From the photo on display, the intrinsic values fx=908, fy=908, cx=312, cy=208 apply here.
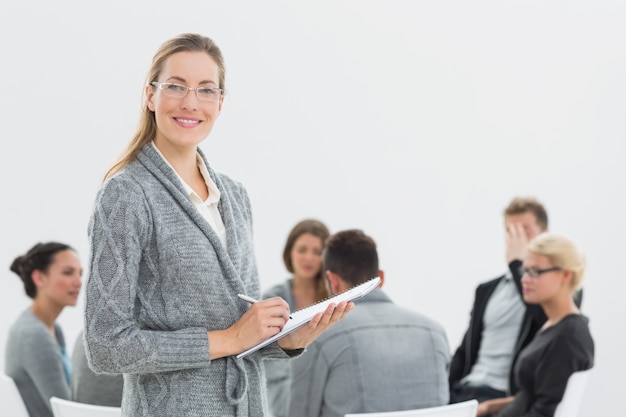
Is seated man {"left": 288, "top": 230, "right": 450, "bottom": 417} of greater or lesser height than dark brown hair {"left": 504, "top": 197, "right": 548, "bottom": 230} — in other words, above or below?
below

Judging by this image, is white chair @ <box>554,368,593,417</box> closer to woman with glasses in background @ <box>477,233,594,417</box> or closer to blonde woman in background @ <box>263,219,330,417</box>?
woman with glasses in background @ <box>477,233,594,417</box>

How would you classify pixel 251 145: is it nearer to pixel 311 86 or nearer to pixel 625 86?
pixel 311 86

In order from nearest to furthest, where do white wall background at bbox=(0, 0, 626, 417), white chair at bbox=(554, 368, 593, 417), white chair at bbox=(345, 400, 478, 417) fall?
white chair at bbox=(345, 400, 478, 417)
white chair at bbox=(554, 368, 593, 417)
white wall background at bbox=(0, 0, 626, 417)

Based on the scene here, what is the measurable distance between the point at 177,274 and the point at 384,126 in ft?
15.6

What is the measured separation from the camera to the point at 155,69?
5.41ft

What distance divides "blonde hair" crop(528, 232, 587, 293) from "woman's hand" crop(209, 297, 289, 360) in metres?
2.36

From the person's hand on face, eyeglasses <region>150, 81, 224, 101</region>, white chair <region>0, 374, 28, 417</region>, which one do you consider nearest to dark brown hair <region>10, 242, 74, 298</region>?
white chair <region>0, 374, 28, 417</region>

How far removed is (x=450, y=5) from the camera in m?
6.25

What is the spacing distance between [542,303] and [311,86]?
9.38 feet

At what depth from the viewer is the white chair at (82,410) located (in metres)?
2.47

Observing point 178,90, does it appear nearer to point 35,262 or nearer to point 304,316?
point 304,316

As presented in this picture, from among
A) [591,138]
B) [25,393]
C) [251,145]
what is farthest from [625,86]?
[25,393]

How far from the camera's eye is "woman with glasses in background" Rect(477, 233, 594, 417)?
3.36m

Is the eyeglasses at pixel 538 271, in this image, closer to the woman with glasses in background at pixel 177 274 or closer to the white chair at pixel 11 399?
the white chair at pixel 11 399
